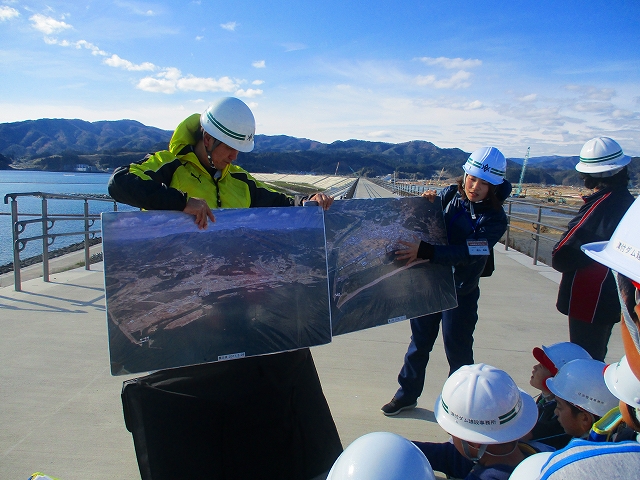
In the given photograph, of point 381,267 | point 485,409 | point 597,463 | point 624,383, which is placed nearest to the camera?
point 597,463

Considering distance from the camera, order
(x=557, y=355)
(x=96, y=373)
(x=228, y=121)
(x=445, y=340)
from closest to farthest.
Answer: (x=228, y=121), (x=557, y=355), (x=445, y=340), (x=96, y=373)

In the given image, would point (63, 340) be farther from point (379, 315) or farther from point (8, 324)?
point (379, 315)

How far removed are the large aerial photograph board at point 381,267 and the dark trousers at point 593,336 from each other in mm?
799

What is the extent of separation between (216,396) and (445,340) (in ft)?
5.33

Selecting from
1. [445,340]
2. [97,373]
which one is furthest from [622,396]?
[97,373]

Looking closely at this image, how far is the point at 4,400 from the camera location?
10.1 ft

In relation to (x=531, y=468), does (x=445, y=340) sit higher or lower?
lower

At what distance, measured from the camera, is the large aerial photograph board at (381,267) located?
8.98ft

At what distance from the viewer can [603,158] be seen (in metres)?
2.73

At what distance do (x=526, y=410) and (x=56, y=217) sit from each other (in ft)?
22.4

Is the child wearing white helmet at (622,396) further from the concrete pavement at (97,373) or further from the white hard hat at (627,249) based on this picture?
the concrete pavement at (97,373)

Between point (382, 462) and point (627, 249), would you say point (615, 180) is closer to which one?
point (627, 249)

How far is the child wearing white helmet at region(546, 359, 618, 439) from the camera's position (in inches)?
80.2

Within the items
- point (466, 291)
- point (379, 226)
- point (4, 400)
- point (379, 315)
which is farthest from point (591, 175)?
point (4, 400)
